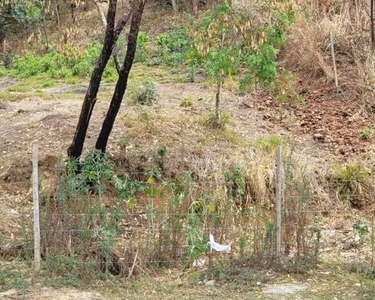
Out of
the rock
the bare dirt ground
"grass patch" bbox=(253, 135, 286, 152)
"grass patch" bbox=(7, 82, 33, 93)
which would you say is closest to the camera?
the bare dirt ground

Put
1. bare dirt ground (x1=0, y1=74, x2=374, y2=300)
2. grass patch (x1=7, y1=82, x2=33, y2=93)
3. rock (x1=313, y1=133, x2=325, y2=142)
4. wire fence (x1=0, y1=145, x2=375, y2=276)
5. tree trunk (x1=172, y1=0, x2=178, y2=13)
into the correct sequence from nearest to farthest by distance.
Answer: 1. bare dirt ground (x1=0, y1=74, x2=374, y2=300)
2. wire fence (x1=0, y1=145, x2=375, y2=276)
3. rock (x1=313, y1=133, x2=325, y2=142)
4. grass patch (x1=7, y1=82, x2=33, y2=93)
5. tree trunk (x1=172, y1=0, x2=178, y2=13)

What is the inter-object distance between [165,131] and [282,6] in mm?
3877

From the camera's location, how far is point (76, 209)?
7.14 m

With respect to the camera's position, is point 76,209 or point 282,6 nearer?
point 76,209

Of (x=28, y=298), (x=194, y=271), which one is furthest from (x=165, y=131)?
(x=28, y=298)

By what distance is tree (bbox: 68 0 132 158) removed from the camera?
8398 mm

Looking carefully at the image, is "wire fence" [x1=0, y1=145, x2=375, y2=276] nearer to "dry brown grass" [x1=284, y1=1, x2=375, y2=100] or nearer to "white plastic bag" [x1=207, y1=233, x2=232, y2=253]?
"white plastic bag" [x1=207, y1=233, x2=232, y2=253]

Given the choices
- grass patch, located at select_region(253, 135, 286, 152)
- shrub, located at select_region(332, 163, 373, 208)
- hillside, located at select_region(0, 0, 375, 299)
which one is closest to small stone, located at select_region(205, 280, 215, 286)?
hillside, located at select_region(0, 0, 375, 299)

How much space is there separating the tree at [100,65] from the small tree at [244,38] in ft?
3.32

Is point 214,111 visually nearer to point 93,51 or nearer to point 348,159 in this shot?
point 348,159

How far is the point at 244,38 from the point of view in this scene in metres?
8.47

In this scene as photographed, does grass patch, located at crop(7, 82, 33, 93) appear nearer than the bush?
No

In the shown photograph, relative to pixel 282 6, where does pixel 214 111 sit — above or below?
below

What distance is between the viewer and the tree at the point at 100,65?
8.40 metres
